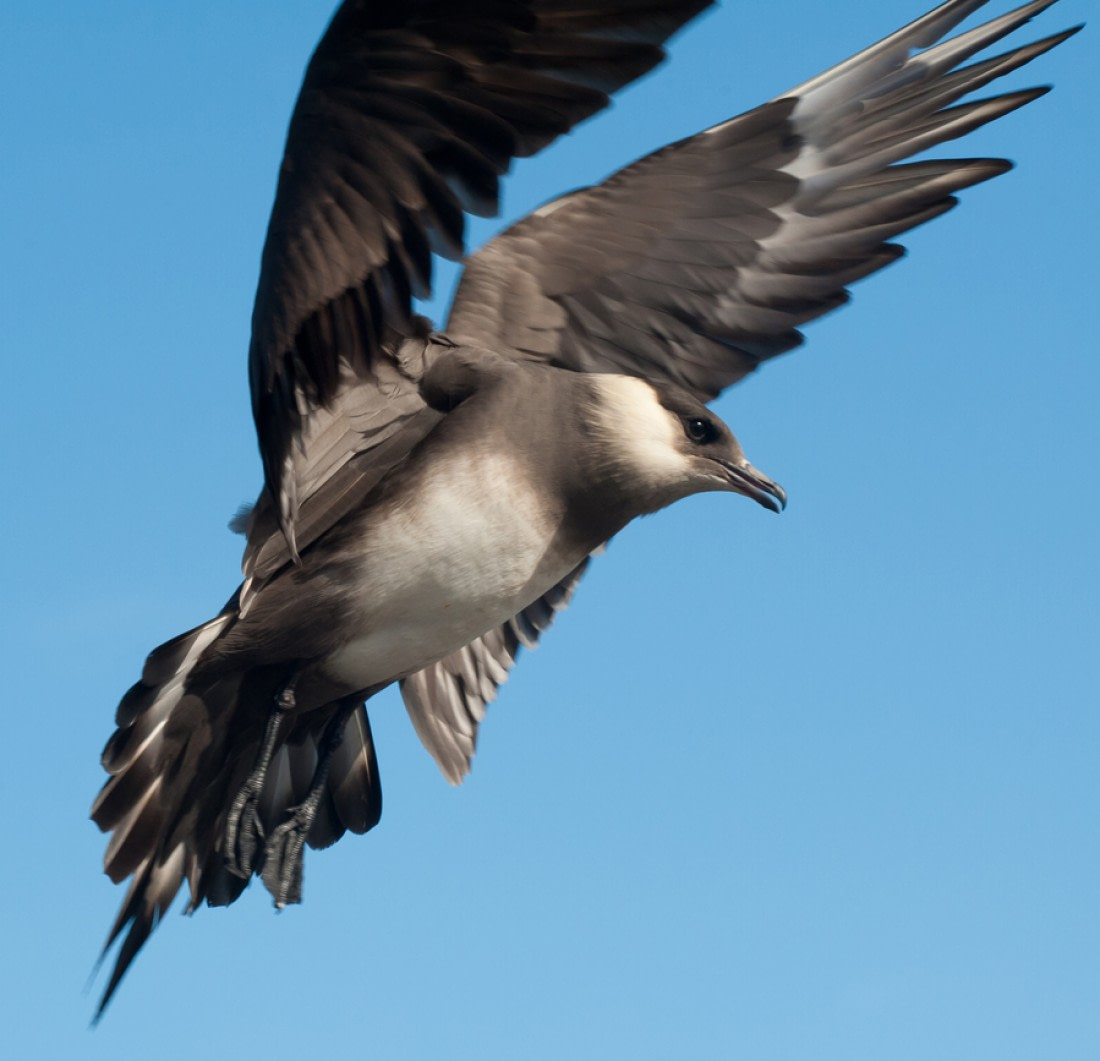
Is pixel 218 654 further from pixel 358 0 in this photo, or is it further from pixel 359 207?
pixel 358 0

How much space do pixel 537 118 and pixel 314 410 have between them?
0.91 metres

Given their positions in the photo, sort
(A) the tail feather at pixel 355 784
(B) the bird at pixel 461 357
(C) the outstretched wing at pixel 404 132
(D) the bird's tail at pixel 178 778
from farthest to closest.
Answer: (A) the tail feather at pixel 355 784 < (D) the bird's tail at pixel 178 778 < (B) the bird at pixel 461 357 < (C) the outstretched wing at pixel 404 132

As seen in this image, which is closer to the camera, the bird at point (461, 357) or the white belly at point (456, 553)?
the bird at point (461, 357)

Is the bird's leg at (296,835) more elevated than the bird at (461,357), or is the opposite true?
the bird at (461,357)

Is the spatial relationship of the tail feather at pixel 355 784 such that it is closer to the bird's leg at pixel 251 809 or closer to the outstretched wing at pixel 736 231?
the bird's leg at pixel 251 809

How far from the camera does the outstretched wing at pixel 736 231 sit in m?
4.67

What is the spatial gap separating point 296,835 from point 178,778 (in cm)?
33

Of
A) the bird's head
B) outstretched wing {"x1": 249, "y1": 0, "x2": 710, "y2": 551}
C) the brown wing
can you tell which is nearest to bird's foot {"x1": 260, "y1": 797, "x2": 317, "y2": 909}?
the brown wing

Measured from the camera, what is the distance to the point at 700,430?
430 centimetres

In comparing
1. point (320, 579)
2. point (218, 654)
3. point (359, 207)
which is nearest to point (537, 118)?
point (359, 207)

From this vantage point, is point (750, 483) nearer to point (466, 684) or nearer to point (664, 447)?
point (664, 447)

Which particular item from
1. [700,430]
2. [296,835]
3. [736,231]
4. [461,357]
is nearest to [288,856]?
[296,835]

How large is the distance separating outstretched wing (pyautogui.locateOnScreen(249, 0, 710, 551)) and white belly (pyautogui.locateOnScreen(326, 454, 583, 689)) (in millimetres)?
422

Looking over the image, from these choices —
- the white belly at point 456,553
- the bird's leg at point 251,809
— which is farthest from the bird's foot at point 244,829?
the white belly at point 456,553
